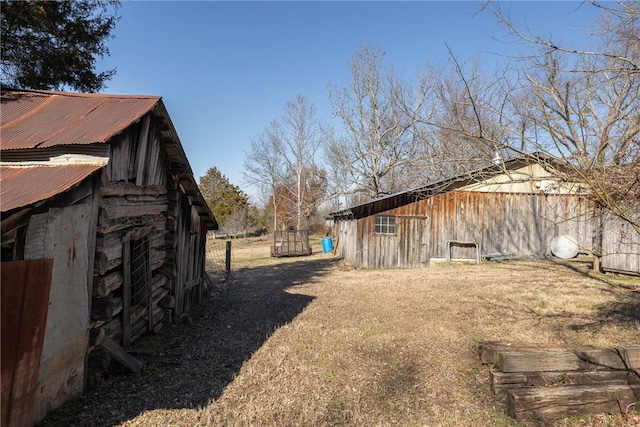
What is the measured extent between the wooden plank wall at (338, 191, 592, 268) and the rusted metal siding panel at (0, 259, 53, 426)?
1501 cm

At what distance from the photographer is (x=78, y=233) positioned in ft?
15.1

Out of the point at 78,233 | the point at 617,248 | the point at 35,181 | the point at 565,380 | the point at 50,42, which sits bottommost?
the point at 565,380

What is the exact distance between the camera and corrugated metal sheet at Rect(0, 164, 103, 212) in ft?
11.7

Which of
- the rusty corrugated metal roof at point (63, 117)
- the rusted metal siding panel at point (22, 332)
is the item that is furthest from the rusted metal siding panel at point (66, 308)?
the rusty corrugated metal roof at point (63, 117)

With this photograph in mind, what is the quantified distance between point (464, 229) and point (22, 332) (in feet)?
58.8

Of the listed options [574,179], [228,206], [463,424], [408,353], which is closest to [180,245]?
A: [408,353]

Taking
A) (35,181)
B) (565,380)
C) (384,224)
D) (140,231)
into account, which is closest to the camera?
(35,181)

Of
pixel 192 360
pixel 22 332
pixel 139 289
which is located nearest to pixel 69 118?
pixel 139 289

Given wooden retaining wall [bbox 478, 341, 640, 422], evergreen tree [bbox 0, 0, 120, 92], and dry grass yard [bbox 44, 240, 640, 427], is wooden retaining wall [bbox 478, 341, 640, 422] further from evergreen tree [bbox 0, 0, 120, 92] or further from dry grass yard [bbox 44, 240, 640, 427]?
evergreen tree [bbox 0, 0, 120, 92]

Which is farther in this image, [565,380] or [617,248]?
[617,248]

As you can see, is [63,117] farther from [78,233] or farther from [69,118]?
[78,233]

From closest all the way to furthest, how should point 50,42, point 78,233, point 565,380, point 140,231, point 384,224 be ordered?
point 78,233 → point 565,380 → point 140,231 → point 50,42 → point 384,224

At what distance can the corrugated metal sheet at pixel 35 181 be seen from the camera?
357 centimetres

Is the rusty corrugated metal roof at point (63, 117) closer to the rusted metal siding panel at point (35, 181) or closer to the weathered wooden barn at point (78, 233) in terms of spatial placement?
the weathered wooden barn at point (78, 233)
